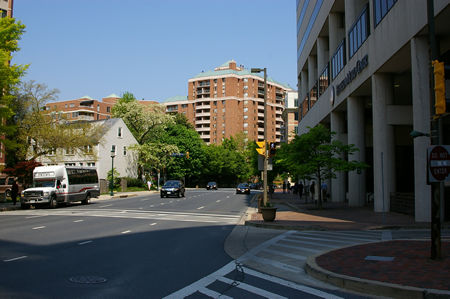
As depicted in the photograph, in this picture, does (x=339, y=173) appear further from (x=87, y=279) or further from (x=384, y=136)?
(x=87, y=279)

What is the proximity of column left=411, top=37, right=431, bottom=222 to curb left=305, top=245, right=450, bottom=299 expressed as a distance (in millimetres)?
11830

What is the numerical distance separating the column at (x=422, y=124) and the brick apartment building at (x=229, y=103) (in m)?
108

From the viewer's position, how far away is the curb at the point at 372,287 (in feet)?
20.2

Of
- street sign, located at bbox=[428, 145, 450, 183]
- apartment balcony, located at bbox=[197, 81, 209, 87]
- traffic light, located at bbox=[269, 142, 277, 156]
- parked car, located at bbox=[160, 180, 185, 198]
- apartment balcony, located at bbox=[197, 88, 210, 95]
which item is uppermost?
apartment balcony, located at bbox=[197, 81, 209, 87]

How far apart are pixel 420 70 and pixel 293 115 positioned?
251 feet

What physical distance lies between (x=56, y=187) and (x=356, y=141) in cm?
2220

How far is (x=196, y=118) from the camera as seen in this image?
451 ft

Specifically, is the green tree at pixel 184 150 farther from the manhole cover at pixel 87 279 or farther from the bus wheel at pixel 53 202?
the manhole cover at pixel 87 279

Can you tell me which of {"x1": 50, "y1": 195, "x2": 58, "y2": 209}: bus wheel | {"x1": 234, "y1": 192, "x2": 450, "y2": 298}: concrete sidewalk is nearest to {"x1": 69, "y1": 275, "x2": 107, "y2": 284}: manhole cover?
{"x1": 234, "y1": 192, "x2": 450, "y2": 298}: concrete sidewalk

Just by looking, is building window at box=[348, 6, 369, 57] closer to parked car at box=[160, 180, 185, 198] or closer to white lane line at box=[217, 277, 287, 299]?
white lane line at box=[217, 277, 287, 299]

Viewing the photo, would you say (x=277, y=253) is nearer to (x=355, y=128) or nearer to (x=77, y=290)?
(x=77, y=290)

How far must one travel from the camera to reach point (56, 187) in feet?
98.0

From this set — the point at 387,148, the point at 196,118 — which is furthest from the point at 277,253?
the point at 196,118

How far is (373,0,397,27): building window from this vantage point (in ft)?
70.9
